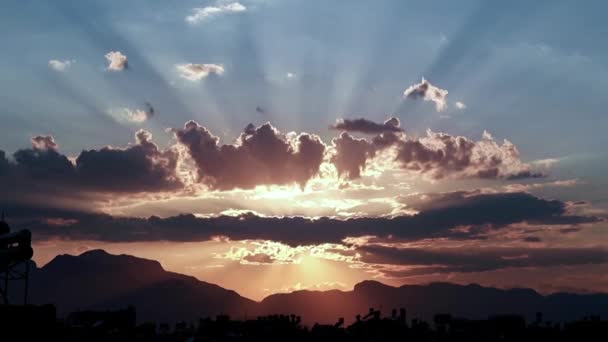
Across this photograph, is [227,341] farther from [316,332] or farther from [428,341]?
[428,341]

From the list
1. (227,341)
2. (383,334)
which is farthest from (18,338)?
(383,334)

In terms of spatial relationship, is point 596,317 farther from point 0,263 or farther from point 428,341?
point 0,263

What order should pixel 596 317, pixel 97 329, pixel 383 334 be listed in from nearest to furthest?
pixel 97 329 → pixel 383 334 → pixel 596 317

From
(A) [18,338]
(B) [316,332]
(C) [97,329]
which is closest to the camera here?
(A) [18,338]

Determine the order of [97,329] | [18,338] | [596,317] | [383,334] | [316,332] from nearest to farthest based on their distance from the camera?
[18,338] < [97,329] < [383,334] < [316,332] < [596,317]

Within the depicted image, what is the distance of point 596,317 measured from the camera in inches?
→ 5295

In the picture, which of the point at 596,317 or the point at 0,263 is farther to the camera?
the point at 596,317

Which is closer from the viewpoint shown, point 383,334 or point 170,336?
point 383,334

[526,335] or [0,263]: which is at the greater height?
[0,263]

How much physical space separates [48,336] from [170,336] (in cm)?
4362

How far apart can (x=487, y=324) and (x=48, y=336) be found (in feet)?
277

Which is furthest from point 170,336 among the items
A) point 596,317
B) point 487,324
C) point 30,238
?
point 596,317

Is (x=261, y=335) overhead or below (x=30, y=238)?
below

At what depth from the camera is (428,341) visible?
105438 millimetres
